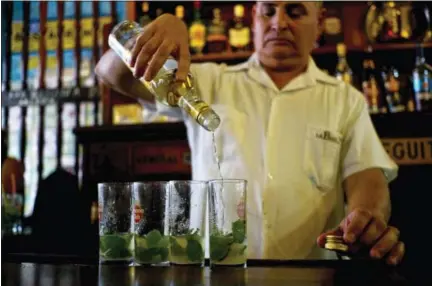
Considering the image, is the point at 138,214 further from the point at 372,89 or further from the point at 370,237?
the point at 372,89

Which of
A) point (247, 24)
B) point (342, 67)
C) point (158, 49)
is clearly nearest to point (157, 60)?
point (158, 49)

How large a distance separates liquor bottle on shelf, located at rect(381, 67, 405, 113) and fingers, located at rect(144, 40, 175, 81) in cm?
159

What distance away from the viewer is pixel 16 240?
70.9 inches

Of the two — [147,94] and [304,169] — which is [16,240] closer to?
[147,94]

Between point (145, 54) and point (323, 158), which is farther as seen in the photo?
point (323, 158)

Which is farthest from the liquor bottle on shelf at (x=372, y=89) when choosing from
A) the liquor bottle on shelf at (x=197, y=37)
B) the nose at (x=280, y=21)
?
the nose at (x=280, y=21)

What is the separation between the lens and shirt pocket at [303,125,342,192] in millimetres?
1397

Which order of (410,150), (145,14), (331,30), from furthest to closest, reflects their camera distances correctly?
(145,14), (331,30), (410,150)

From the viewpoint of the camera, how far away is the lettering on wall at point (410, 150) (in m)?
1.94

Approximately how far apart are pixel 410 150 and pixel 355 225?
1.13 meters

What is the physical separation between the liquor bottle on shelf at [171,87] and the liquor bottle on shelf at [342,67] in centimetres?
167

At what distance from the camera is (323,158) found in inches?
55.5

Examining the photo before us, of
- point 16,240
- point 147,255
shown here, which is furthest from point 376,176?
point 16,240

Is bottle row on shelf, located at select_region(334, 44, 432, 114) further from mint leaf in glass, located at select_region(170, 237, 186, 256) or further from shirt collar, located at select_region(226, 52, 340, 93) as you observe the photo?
mint leaf in glass, located at select_region(170, 237, 186, 256)
